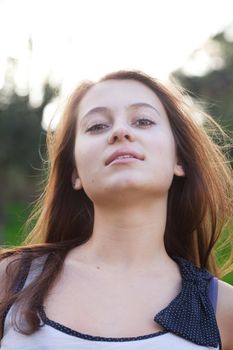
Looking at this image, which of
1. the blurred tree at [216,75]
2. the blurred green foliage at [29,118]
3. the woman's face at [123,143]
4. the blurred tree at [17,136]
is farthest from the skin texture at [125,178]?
the blurred tree at [216,75]

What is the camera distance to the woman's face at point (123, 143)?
2.38 m

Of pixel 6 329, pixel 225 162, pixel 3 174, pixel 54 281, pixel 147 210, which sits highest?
pixel 3 174

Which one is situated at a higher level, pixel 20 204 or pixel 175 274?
pixel 20 204

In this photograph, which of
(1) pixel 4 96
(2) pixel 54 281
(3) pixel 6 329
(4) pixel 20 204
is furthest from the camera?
(4) pixel 20 204

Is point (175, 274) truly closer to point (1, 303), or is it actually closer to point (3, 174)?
point (1, 303)

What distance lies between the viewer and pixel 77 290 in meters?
2.34

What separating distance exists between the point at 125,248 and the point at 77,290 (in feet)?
0.75

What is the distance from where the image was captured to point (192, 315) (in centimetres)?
233

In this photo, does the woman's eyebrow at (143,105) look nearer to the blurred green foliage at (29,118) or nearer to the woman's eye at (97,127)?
the woman's eye at (97,127)

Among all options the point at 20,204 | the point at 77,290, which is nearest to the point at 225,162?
the point at 77,290

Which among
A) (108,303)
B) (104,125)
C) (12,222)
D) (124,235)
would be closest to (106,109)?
(104,125)

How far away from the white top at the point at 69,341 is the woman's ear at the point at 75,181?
24.1 inches

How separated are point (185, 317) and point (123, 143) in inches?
22.8

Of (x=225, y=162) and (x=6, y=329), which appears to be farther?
(x=225, y=162)
